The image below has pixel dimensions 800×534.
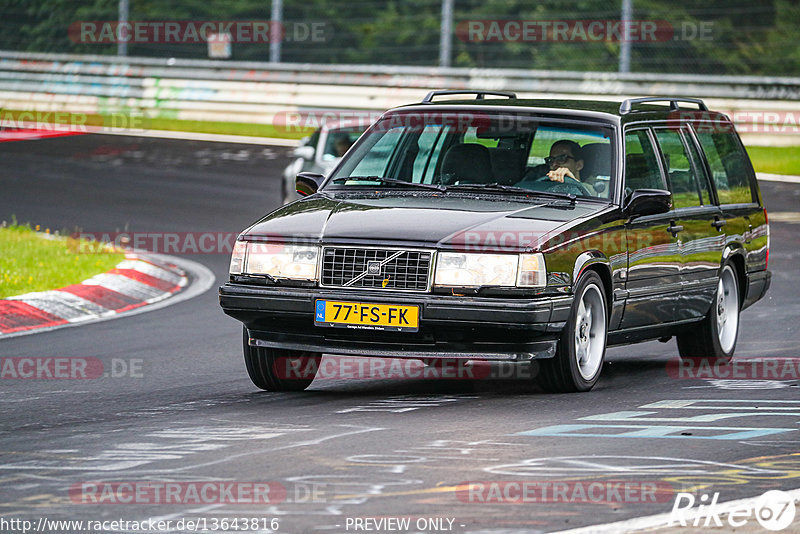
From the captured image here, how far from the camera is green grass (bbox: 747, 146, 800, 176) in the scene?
23484mm

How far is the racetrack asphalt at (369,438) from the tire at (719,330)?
30 centimetres

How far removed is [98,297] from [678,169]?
5062 mm

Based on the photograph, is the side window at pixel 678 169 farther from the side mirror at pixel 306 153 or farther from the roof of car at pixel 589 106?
the side mirror at pixel 306 153

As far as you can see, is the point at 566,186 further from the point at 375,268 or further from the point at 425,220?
the point at 375,268

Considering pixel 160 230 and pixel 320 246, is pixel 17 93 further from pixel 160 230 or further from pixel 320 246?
Answer: pixel 320 246

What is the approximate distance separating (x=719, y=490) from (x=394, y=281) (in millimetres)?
2513

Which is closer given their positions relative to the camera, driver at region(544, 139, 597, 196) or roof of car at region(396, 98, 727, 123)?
driver at region(544, 139, 597, 196)

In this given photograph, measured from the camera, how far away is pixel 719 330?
10102 mm

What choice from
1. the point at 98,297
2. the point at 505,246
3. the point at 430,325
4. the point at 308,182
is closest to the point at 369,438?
the point at 430,325

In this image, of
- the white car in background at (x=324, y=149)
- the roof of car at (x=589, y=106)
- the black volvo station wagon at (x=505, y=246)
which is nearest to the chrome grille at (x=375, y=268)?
the black volvo station wagon at (x=505, y=246)

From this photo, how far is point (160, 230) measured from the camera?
17.3 meters

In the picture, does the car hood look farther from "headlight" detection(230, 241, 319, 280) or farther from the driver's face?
the driver's face

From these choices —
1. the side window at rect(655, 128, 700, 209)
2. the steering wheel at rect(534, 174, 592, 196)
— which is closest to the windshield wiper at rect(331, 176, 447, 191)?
the steering wheel at rect(534, 174, 592, 196)

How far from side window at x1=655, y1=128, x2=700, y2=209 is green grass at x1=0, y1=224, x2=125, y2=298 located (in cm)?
516
